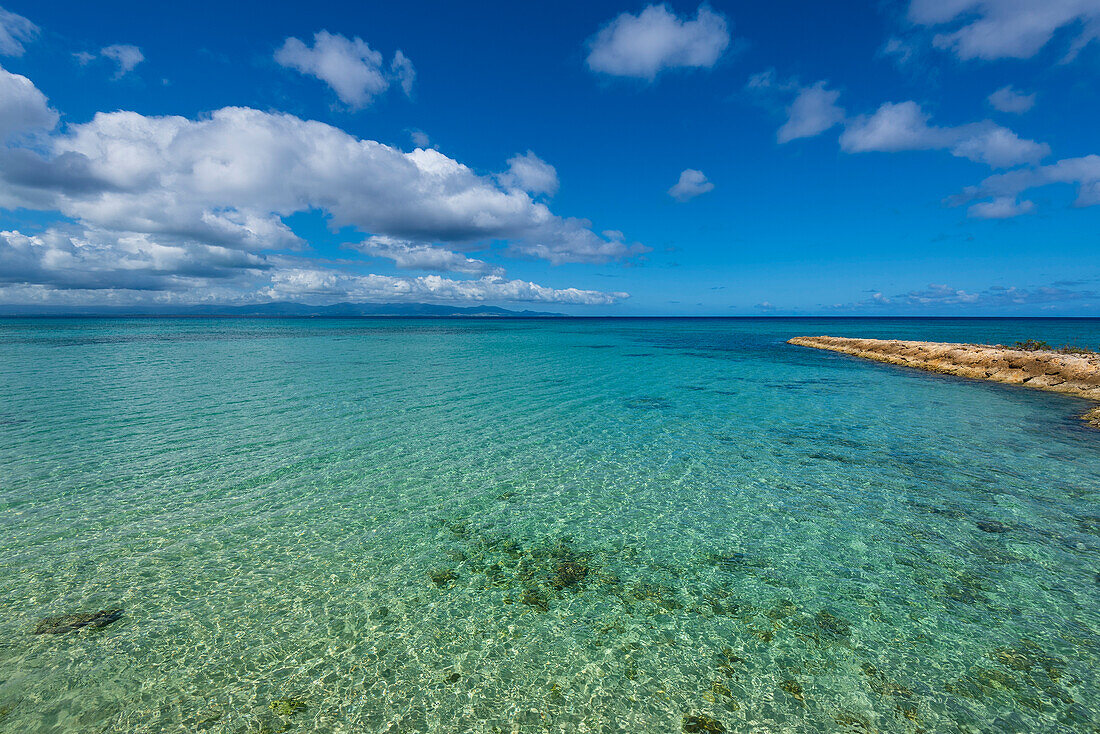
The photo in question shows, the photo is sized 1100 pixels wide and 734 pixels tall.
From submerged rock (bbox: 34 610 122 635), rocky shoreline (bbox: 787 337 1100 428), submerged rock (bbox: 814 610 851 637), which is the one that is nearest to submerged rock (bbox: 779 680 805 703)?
submerged rock (bbox: 814 610 851 637)

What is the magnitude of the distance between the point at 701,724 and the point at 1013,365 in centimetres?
4387

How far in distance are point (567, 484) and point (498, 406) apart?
10623 millimetres

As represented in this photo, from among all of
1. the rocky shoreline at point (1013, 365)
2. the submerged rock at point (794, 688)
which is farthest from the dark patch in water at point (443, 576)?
the rocky shoreline at point (1013, 365)

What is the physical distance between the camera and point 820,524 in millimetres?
10828

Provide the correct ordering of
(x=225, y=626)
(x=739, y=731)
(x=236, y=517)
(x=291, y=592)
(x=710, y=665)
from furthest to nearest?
1. (x=236, y=517)
2. (x=291, y=592)
3. (x=225, y=626)
4. (x=710, y=665)
5. (x=739, y=731)

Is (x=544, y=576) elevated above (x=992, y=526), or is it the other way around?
(x=992, y=526)

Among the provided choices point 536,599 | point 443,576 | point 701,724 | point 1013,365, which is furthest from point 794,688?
point 1013,365

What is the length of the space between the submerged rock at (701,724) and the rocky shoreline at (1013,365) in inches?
1050

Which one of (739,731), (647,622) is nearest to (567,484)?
(647,622)

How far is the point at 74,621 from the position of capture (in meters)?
7.15

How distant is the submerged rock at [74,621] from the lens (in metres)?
6.97

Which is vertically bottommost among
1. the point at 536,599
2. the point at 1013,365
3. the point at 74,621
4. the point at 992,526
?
the point at 536,599

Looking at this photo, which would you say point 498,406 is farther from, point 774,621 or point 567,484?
point 774,621

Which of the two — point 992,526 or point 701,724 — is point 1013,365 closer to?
point 992,526
